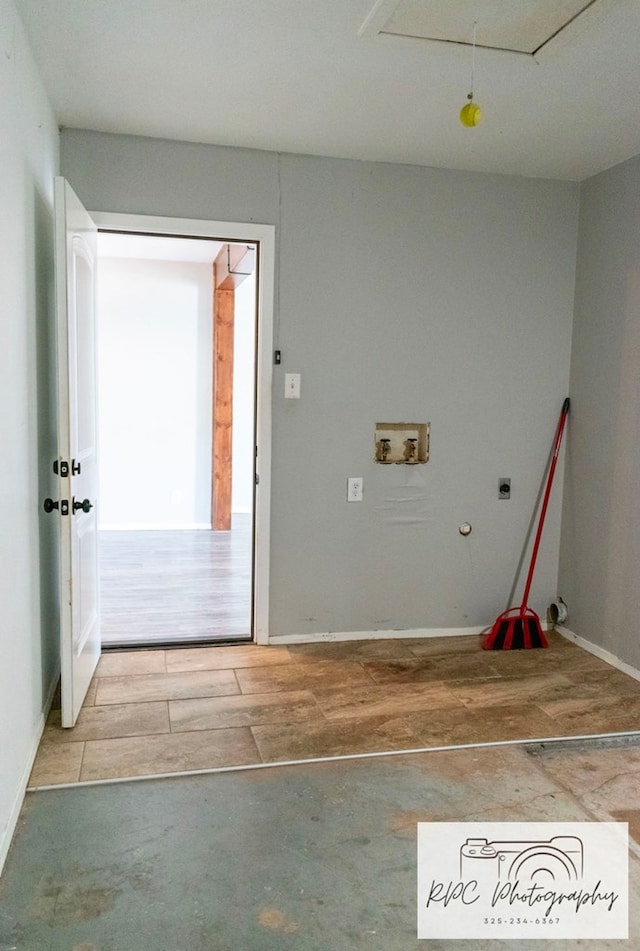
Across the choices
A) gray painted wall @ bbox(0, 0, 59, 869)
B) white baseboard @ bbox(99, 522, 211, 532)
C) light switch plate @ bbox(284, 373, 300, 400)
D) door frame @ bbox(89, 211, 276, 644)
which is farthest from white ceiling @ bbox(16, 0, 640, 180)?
white baseboard @ bbox(99, 522, 211, 532)

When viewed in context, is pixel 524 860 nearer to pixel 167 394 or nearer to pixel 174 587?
pixel 174 587

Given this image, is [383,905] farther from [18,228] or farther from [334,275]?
[334,275]

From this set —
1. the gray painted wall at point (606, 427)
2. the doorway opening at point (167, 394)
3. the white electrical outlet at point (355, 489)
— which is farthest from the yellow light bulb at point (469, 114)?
the doorway opening at point (167, 394)

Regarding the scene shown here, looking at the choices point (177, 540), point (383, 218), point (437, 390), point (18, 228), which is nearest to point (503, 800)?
point (437, 390)

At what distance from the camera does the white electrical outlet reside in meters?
3.72

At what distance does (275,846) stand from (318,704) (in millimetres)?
951

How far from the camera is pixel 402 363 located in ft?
12.3

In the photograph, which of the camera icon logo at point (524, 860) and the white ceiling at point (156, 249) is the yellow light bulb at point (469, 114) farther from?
the white ceiling at point (156, 249)

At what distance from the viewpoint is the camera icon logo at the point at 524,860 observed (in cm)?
197

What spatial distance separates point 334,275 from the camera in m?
3.60

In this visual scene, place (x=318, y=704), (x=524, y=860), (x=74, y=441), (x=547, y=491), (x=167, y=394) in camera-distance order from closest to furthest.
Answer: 1. (x=524, y=860)
2. (x=74, y=441)
3. (x=318, y=704)
4. (x=547, y=491)
5. (x=167, y=394)

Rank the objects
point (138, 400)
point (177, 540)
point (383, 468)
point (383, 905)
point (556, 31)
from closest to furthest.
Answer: point (383, 905) → point (556, 31) → point (383, 468) → point (177, 540) → point (138, 400)

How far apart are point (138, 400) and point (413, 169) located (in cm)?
394

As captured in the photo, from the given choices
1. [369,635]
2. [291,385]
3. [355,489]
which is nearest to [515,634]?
[369,635]
